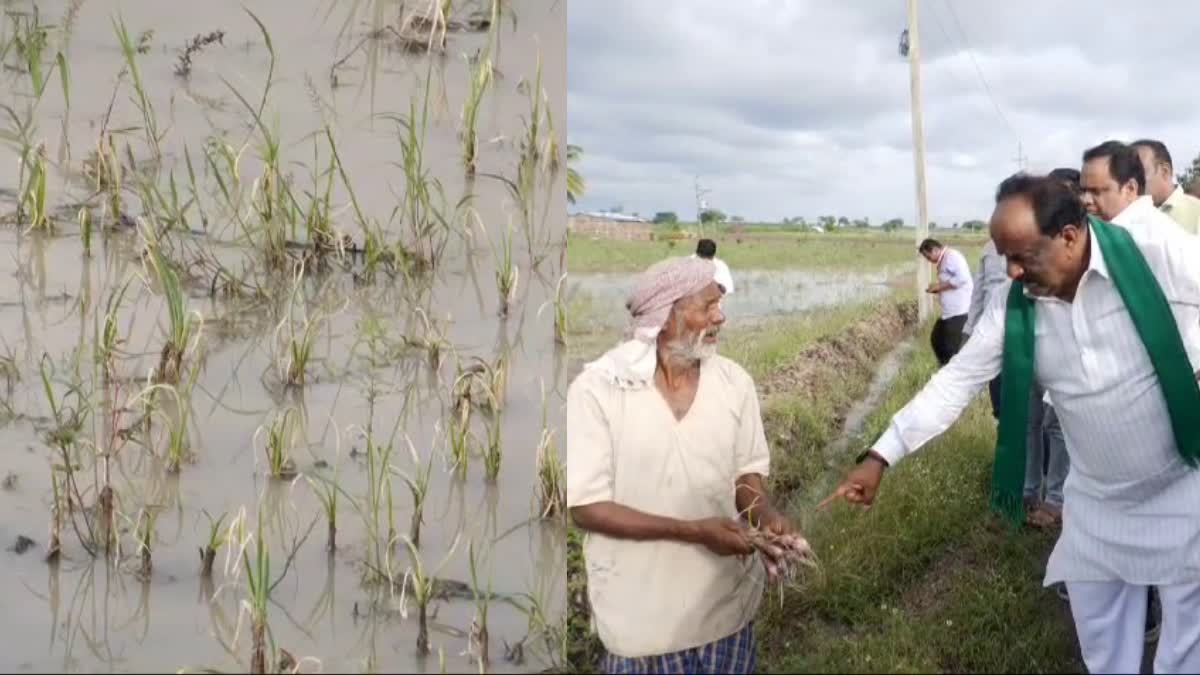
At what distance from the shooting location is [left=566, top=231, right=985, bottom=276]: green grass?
2.09 meters

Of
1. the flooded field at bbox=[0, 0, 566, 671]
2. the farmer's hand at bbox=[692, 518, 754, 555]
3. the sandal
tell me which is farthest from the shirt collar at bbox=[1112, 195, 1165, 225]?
the flooded field at bbox=[0, 0, 566, 671]

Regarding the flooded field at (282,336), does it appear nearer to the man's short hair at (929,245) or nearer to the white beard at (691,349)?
the white beard at (691,349)

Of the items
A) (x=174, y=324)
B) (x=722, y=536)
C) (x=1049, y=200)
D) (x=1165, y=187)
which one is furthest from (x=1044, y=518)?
(x=174, y=324)

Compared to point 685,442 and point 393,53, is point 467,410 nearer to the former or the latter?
point 685,442

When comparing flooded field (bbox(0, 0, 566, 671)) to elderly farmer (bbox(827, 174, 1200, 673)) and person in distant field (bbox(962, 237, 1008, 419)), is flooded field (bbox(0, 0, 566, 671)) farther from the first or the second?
person in distant field (bbox(962, 237, 1008, 419))

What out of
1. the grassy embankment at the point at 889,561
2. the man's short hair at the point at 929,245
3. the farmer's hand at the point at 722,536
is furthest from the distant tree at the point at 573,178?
the man's short hair at the point at 929,245

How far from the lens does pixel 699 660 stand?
1831 mm

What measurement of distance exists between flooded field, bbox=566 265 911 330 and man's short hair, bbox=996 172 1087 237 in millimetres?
539

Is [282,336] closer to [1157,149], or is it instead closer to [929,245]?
[929,245]

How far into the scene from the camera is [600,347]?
2064 mm

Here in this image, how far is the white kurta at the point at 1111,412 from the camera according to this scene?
1854 millimetres

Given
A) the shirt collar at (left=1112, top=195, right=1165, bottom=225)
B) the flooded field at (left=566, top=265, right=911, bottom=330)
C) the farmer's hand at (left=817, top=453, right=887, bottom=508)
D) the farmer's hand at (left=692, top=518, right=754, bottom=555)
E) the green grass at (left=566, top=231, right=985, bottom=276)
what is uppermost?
the shirt collar at (left=1112, top=195, right=1165, bottom=225)

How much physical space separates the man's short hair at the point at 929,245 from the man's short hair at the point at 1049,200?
3.34ft

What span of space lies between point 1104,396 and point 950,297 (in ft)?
3.98
